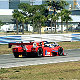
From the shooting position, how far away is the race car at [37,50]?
19.0m

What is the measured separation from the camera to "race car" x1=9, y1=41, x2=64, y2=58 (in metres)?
19.0

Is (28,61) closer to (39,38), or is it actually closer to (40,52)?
(40,52)

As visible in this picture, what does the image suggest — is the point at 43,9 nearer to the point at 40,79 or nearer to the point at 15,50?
the point at 15,50

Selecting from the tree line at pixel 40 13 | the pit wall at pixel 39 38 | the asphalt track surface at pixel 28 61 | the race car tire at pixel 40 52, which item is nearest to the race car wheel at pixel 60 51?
the asphalt track surface at pixel 28 61

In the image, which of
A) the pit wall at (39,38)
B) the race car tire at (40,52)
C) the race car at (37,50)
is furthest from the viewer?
the pit wall at (39,38)

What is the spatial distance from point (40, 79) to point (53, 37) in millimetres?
26102

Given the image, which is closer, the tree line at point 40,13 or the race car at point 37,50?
the race car at point 37,50

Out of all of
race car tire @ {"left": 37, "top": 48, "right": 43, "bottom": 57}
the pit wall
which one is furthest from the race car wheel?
the pit wall

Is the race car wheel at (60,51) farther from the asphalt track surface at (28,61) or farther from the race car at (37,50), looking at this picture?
Answer: the asphalt track surface at (28,61)

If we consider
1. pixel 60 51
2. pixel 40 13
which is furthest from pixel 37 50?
pixel 40 13

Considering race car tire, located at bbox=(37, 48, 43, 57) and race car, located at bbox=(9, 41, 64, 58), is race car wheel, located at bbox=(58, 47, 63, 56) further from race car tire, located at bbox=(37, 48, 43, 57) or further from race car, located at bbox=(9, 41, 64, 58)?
race car tire, located at bbox=(37, 48, 43, 57)

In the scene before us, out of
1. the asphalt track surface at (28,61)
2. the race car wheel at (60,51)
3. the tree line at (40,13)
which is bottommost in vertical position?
the asphalt track surface at (28,61)

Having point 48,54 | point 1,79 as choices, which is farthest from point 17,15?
point 1,79

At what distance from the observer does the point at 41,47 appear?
1944 cm
